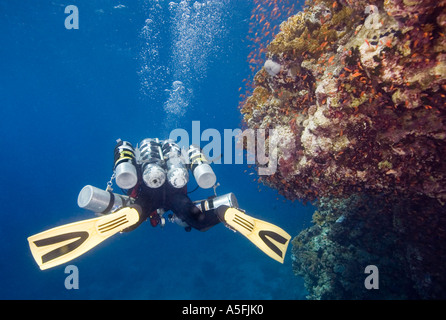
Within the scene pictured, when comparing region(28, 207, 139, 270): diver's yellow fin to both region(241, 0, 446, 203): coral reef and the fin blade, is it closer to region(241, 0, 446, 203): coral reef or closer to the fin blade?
the fin blade

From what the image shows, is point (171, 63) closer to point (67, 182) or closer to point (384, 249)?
point (67, 182)

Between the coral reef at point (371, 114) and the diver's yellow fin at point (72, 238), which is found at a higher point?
the coral reef at point (371, 114)

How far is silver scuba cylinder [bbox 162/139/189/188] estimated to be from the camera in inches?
203

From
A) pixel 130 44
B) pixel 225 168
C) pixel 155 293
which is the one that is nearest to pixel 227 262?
pixel 155 293

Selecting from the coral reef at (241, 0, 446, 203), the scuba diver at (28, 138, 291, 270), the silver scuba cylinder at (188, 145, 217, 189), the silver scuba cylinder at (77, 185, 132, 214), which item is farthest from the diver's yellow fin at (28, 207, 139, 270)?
the coral reef at (241, 0, 446, 203)

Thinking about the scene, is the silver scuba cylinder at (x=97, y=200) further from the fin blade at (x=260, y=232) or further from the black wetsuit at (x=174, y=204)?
the fin blade at (x=260, y=232)

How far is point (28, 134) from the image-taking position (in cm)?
4803

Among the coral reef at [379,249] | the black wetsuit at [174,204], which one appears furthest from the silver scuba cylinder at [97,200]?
the coral reef at [379,249]

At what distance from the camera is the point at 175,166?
5.31 m

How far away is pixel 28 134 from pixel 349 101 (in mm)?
60659

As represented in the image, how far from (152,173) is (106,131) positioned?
61.0m

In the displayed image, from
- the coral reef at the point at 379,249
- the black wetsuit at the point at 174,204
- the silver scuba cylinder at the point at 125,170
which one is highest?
the silver scuba cylinder at the point at 125,170

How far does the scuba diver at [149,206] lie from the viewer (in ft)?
13.6
